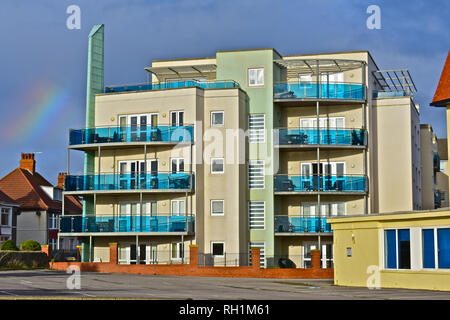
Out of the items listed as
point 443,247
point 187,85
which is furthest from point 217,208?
point 443,247

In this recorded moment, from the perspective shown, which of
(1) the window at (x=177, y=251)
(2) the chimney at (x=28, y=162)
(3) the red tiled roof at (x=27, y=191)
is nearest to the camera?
(1) the window at (x=177, y=251)

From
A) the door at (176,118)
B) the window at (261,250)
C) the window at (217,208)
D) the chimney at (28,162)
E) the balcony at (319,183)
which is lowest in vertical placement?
the window at (261,250)

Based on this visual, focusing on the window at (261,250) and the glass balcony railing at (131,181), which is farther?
the window at (261,250)

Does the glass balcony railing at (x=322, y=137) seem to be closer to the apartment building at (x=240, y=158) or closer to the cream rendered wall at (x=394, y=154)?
the apartment building at (x=240, y=158)

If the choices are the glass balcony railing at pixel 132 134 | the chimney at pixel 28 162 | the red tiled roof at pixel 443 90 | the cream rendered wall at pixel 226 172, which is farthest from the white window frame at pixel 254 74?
the chimney at pixel 28 162

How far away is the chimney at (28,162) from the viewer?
7675 cm

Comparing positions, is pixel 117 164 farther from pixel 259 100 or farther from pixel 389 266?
pixel 389 266

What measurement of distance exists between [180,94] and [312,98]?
7.73 meters

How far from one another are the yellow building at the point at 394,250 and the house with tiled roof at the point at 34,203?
3928 cm

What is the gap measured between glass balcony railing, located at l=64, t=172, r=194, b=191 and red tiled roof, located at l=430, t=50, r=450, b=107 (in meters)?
15.1

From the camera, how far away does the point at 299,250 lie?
44938mm

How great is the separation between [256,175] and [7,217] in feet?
97.6
